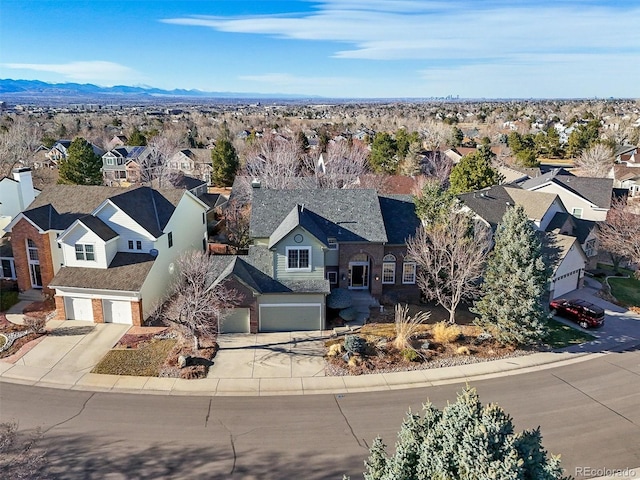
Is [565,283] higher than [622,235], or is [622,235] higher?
[622,235]

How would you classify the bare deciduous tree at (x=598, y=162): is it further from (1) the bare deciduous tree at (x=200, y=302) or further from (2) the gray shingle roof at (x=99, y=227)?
(2) the gray shingle roof at (x=99, y=227)

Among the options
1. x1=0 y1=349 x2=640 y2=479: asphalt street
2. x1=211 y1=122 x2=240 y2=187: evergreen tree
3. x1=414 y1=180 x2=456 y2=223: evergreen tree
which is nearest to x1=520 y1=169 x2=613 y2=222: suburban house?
x1=414 y1=180 x2=456 y2=223: evergreen tree

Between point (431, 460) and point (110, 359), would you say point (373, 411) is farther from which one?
point (110, 359)

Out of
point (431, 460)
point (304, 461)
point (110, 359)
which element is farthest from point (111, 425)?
point (431, 460)

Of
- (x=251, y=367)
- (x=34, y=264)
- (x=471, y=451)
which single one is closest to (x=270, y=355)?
(x=251, y=367)

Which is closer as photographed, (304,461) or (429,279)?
(304,461)

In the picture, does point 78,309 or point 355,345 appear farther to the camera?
point 78,309

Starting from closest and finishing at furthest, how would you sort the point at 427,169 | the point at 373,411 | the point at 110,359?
the point at 373,411 → the point at 110,359 → the point at 427,169

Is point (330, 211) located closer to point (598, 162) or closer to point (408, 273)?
point (408, 273)
